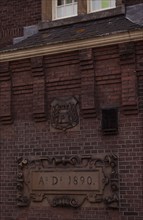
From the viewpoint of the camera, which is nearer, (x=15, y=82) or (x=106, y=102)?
(x=106, y=102)

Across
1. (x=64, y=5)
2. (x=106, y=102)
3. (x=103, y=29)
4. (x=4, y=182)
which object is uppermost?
(x=64, y=5)

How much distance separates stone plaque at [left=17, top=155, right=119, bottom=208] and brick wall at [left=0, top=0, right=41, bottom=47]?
114 inches

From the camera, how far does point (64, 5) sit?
401 inches

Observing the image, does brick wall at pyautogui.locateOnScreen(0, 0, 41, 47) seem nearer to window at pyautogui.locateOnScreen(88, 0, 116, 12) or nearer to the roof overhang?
the roof overhang

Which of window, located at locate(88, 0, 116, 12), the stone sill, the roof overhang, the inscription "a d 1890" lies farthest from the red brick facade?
window, located at locate(88, 0, 116, 12)

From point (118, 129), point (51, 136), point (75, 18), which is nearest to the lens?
point (118, 129)

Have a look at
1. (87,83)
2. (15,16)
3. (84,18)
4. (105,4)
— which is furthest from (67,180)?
(15,16)

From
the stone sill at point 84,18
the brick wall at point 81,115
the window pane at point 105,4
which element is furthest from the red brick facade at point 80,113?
the window pane at point 105,4

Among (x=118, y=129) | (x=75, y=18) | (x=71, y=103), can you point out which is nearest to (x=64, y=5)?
(x=75, y=18)

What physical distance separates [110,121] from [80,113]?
64 centimetres

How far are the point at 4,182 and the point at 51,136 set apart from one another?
140cm

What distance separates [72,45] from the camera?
8.70m

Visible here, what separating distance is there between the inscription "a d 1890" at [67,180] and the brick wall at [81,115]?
0.37 m

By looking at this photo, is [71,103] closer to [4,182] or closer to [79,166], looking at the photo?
[79,166]
